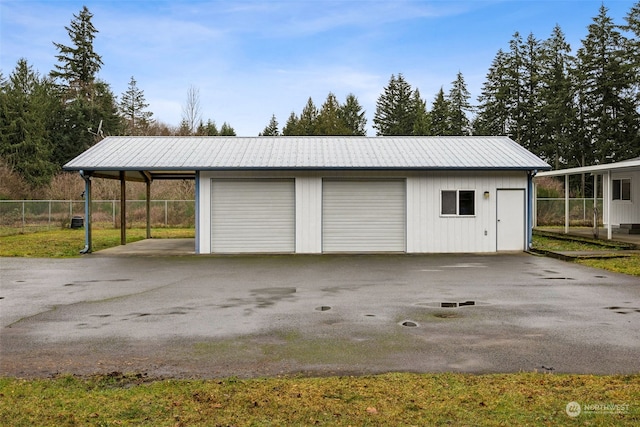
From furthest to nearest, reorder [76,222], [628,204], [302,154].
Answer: [76,222] → [628,204] → [302,154]

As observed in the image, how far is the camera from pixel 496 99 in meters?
50.0

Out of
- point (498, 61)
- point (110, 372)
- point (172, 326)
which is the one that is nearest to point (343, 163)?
point (172, 326)

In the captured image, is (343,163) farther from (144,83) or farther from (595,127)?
(144,83)

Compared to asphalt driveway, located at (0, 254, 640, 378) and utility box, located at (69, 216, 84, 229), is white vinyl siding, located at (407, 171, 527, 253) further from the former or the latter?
utility box, located at (69, 216, 84, 229)

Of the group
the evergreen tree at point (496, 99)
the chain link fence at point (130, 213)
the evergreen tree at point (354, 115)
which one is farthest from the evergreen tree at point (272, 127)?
the chain link fence at point (130, 213)

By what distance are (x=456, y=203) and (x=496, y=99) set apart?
120 ft

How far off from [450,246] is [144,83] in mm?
51822

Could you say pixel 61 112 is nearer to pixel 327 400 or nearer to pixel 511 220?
pixel 511 220

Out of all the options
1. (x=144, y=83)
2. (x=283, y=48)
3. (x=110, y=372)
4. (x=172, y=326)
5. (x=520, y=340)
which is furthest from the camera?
(x=144, y=83)

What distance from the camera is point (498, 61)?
51.1 metres

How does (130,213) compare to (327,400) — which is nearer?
(327,400)

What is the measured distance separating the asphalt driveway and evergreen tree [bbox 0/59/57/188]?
29.6m

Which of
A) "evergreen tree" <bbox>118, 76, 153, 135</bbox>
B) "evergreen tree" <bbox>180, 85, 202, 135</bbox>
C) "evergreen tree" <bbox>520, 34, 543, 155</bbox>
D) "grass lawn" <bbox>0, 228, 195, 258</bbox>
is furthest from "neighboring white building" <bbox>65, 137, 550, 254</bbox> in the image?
"evergreen tree" <bbox>118, 76, 153, 135</bbox>

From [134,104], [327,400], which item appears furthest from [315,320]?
[134,104]
